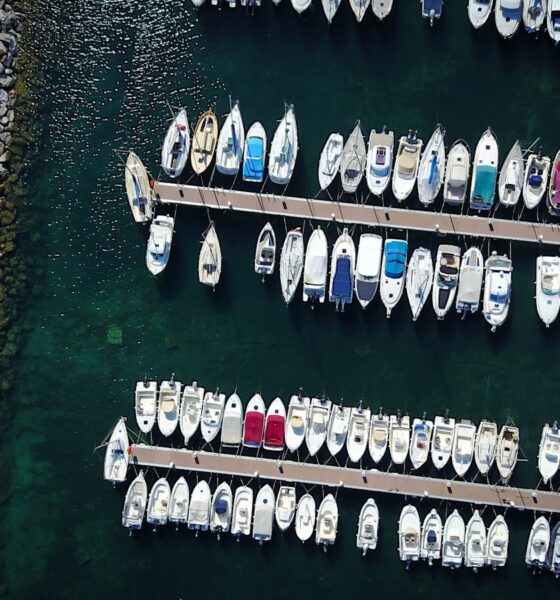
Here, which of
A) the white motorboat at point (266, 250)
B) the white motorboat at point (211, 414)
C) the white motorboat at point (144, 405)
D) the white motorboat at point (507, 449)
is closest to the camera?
the white motorboat at point (507, 449)

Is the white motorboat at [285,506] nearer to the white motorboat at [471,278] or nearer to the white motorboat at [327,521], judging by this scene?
the white motorboat at [327,521]

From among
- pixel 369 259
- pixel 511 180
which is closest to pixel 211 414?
pixel 369 259

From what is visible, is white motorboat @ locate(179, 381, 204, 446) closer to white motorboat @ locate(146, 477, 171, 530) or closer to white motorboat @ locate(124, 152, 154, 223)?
white motorboat @ locate(146, 477, 171, 530)

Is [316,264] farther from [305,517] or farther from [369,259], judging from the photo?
[305,517]

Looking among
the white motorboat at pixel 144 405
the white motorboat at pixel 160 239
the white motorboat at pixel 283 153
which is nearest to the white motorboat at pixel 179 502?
the white motorboat at pixel 144 405

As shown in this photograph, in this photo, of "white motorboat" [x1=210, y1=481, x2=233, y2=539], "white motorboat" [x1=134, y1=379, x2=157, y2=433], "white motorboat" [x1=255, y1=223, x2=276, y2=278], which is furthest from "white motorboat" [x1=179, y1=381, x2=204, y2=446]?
"white motorboat" [x1=255, y1=223, x2=276, y2=278]

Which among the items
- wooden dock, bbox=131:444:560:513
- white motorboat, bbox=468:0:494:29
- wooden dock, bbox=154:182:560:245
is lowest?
wooden dock, bbox=131:444:560:513

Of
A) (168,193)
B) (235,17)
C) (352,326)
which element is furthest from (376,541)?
(235,17)
